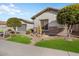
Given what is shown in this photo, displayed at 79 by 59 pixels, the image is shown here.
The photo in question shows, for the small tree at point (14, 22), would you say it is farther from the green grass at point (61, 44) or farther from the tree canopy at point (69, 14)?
the tree canopy at point (69, 14)

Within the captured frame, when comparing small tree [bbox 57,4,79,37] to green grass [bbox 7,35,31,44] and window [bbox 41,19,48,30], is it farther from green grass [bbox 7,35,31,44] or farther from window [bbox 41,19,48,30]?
green grass [bbox 7,35,31,44]

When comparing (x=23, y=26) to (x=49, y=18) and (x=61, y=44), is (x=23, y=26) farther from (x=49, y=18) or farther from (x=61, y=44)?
(x=61, y=44)

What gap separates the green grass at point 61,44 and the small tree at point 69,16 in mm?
217

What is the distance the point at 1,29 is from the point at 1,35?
16 cm

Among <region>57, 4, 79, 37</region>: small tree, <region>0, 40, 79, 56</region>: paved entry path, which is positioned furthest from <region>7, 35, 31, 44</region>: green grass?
<region>57, 4, 79, 37</region>: small tree

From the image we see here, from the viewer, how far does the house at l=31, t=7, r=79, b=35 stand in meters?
4.48

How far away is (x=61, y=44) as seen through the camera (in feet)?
14.4

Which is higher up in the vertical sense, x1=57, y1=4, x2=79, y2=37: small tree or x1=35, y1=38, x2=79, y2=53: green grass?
x1=57, y1=4, x2=79, y2=37: small tree

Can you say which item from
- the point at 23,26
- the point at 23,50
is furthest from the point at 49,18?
the point at 23,50

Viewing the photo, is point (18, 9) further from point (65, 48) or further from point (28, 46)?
point (65, 48)

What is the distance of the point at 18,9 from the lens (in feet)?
14.9

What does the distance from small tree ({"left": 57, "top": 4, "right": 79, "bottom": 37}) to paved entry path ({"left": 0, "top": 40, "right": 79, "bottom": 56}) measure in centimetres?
56

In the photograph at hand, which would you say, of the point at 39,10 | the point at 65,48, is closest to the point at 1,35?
the point at 39,10

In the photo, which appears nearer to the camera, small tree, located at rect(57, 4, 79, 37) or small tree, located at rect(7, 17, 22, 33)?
small tree, located at rect(57, 4, 79, 37)
